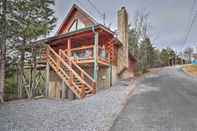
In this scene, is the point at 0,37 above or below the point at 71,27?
below

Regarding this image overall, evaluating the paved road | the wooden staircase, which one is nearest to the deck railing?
the wooden staircase

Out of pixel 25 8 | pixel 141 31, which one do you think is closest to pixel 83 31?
pixel 25 8

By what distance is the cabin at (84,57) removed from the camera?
10.7 metres

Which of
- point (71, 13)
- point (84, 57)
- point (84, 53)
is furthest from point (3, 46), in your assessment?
point (71, 13)

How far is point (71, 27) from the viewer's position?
57.4ft

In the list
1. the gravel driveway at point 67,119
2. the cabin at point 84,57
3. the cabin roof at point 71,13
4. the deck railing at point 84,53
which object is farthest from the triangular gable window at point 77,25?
the gravel driveway at point 67,119

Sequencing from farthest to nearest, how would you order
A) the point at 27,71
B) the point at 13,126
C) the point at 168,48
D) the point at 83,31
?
the point at 168,48, the point at 27,71, the point at 83,31, the point at 13,126

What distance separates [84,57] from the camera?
12.6 m

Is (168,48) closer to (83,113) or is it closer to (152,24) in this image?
(152,24)

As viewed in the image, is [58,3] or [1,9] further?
[58,3]

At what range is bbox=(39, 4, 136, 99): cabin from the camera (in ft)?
35.2

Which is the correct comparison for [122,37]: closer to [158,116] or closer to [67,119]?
[158,116]

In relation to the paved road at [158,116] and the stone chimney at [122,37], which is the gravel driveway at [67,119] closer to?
the paved road at [158,116]

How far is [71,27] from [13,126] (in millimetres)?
13846
